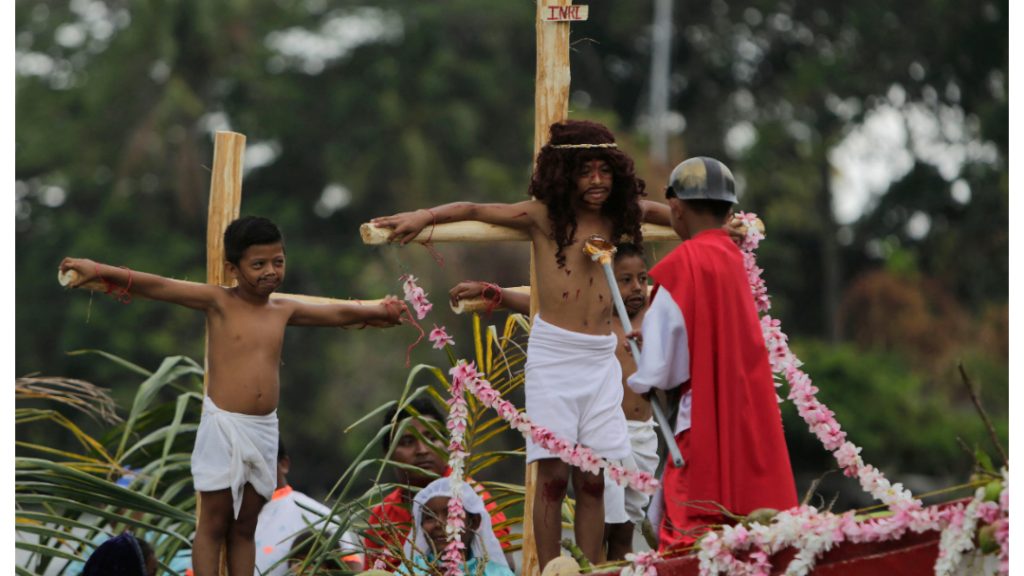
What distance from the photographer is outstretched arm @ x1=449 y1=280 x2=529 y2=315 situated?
21.9 feet

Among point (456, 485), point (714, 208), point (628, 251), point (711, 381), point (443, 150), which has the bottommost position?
point (456, 485)

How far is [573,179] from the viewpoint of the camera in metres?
6.52

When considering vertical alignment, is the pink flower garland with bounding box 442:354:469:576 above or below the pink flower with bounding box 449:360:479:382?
below

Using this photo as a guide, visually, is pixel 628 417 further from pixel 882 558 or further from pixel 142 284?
pixel 882 558

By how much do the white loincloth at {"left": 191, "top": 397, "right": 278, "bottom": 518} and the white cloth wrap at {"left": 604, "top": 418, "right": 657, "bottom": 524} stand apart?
4.62 ft

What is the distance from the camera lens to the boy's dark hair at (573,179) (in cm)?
651

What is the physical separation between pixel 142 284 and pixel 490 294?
4.40 feet

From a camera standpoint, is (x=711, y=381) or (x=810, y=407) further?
(x=810, y=407)

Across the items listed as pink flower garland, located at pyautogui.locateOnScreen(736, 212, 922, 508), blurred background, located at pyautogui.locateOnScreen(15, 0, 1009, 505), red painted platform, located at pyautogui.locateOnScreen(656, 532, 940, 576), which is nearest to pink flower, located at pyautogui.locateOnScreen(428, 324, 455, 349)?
pink flower garland, located at pyautogui.locateOnScreen(736, 212, 922, 508)

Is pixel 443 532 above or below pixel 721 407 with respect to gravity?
below

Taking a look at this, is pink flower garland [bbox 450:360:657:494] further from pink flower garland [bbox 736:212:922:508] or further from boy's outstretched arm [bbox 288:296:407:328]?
pink flower garland [bbox 736:212:922:508]

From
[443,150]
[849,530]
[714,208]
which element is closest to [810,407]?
[714,208]

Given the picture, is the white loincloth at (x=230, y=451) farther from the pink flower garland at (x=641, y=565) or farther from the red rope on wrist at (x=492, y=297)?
the pink flower garland at (x=641, y=565)

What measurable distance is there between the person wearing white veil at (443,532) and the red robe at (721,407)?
116 cm
